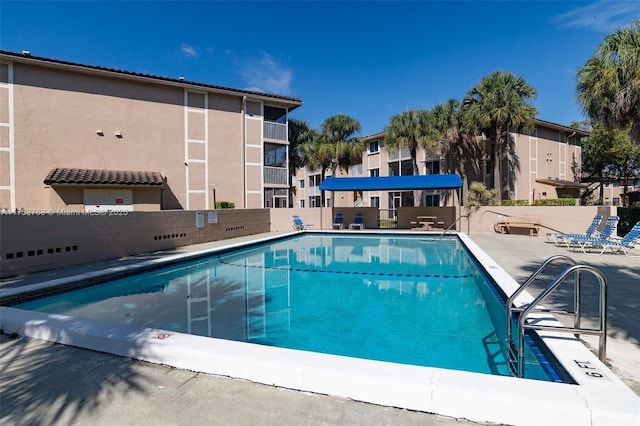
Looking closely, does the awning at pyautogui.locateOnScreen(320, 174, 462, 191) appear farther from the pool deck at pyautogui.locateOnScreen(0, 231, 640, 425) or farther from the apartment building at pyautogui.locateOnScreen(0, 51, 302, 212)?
the pool deck at pyautogui.locateOnScreen(0, 231, 640, 425)

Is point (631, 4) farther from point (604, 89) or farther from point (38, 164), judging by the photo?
point (38, 164)

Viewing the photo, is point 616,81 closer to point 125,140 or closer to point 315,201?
point 125,140

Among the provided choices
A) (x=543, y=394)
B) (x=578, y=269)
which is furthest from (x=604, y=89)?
(x=543, y=394)

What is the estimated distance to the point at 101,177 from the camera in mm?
16812

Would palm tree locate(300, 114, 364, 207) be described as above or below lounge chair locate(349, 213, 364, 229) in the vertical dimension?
above

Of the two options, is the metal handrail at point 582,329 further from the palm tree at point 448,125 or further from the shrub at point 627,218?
the palm tree at point 448,125

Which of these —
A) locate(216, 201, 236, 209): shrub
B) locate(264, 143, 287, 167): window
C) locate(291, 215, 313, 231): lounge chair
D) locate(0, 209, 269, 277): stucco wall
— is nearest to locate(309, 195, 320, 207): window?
locate(264, 143, 287, 167): window

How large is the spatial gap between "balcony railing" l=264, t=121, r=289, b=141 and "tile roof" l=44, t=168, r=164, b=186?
25.8 ft

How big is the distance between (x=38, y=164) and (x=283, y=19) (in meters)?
15.1

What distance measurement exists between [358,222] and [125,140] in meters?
14.9

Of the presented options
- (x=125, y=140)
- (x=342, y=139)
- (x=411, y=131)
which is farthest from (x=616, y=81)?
(x=125, y=140)

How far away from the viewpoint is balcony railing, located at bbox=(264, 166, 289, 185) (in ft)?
75.4

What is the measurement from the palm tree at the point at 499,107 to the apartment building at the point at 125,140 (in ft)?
45.5

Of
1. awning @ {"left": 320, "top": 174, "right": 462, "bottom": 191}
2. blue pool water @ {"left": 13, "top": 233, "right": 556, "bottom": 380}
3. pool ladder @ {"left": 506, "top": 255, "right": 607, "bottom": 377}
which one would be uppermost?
awning @ {"left": 320, "top": 174, "right": 462, "bottom": 191}
